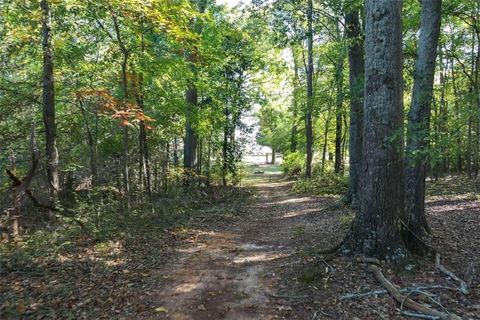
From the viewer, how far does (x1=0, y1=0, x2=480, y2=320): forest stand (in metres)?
4.99

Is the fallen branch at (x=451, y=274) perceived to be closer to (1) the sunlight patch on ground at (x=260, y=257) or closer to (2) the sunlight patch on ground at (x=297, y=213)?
(1) the sunlight patch on ground at (x=260, y=257)

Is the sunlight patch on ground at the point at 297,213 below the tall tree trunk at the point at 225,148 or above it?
below

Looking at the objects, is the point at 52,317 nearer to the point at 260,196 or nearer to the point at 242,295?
the point at 242,295

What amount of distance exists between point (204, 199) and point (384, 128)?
9108 mm

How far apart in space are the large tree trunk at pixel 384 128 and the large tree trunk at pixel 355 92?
4.48 meters

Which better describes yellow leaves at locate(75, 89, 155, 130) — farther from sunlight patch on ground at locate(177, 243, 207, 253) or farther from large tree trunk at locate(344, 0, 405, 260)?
large tree trunk at locate(344, 0, 405, 260)

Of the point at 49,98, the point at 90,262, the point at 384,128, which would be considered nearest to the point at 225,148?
the point at 49,98

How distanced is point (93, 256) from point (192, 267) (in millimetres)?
1929

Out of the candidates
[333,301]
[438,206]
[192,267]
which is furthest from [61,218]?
[438,206]

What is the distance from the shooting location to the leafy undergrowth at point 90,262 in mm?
4895

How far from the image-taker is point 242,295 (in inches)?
203

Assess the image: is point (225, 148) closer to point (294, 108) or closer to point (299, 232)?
point (294, 108)

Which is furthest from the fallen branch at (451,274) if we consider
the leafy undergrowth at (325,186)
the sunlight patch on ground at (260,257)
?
the leafy undergrowth at (325,186)

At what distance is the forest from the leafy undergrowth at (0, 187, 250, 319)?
1.3 inches
